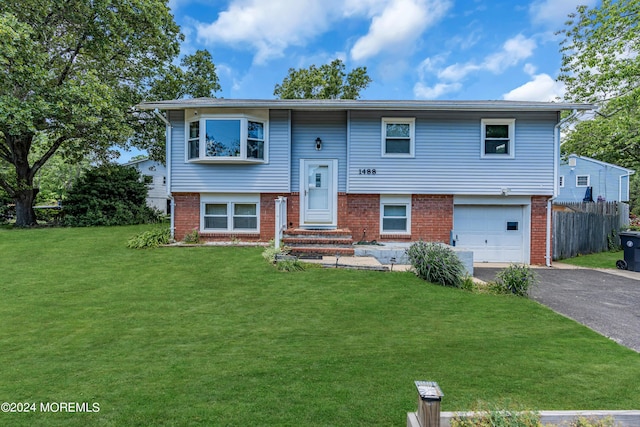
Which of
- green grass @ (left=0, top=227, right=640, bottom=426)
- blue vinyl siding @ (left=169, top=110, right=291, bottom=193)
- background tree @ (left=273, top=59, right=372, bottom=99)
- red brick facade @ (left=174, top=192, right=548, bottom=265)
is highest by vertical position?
background tree @ (left=273, top=59, right=372, bottom=99)

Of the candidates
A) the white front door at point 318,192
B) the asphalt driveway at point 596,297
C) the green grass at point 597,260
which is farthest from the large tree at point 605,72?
the white front door at point 318,192

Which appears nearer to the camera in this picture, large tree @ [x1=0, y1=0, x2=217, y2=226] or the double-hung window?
the double-hung window

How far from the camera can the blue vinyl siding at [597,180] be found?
24.2 m

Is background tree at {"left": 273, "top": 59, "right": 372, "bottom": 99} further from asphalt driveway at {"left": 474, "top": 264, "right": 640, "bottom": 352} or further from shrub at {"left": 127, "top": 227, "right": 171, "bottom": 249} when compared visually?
asphalt driveway at {"left": 474, "top": 264, "right": 640, "bottom": 352}

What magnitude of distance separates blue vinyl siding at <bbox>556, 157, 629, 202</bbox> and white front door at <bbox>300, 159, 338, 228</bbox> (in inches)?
852

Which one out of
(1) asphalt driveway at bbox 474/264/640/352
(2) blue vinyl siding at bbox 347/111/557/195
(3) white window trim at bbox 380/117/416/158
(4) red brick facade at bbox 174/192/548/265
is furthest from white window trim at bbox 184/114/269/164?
(1) asphalt driveway at bbox 474/264/640/352

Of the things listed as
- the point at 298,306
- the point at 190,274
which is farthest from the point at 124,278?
the point at 298,306

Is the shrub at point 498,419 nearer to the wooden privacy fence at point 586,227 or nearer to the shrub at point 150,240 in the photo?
the shrub at point 150,240

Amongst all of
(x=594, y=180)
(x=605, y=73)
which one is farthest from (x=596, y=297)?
(x=594, y=180)

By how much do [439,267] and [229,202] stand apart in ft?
22.7

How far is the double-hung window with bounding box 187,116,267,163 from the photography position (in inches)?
400

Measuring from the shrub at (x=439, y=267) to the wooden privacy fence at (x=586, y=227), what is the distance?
22.5 feet

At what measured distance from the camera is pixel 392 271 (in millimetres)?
7473

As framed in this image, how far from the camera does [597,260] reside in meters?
11.6
